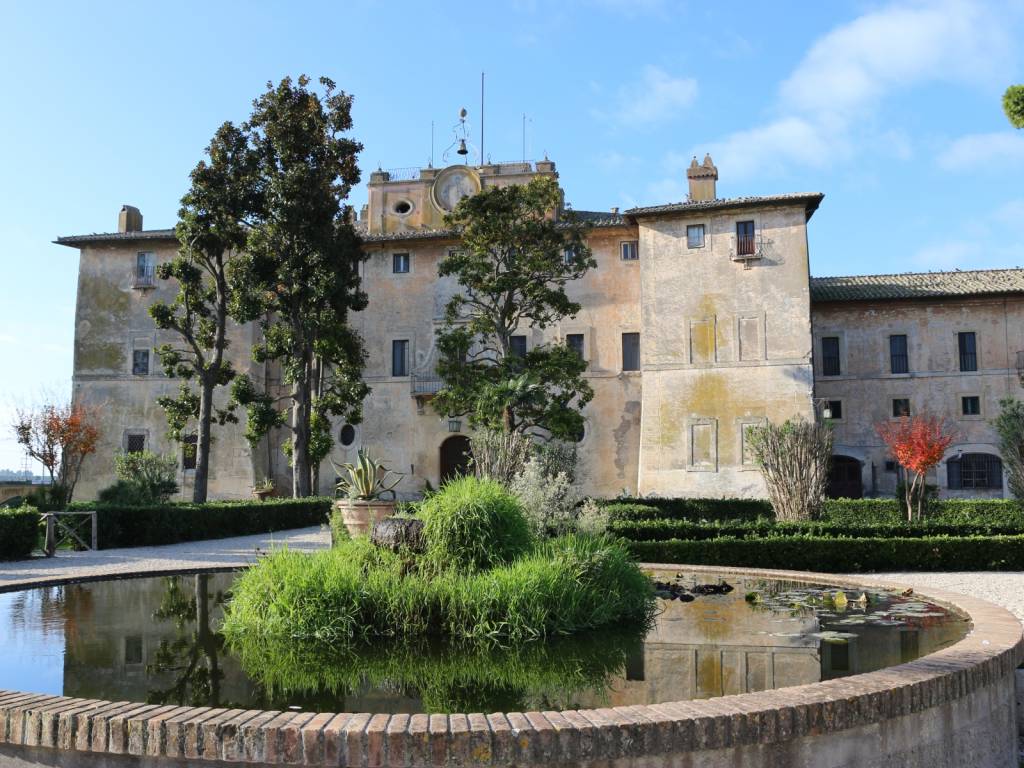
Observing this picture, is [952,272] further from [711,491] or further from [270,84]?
[270,84]

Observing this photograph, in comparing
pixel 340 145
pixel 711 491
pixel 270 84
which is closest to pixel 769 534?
pixel 711 491

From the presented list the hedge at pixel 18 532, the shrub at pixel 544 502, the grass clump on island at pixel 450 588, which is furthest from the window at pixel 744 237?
the grass clump on island at pixel 450 588

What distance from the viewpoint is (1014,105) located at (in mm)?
16734

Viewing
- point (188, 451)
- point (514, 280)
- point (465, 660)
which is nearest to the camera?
point (465, 660)

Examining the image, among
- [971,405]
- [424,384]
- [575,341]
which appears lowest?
[971,405]

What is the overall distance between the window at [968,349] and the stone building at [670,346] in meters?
0.07

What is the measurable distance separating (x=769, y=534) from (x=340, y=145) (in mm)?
17304

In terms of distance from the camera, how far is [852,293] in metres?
31.1

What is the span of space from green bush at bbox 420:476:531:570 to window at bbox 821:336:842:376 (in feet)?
86.9

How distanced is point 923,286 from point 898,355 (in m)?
2.55

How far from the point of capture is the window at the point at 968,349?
98.0ft

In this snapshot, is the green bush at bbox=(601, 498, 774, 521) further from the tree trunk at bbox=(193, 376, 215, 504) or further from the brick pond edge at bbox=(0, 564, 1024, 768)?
the brick pond edge at bbox=(0, 564, 1024, 768)

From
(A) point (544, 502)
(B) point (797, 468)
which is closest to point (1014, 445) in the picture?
(B) point (797, 468)

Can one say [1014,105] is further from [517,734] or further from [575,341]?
[517,734]
